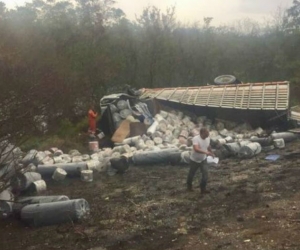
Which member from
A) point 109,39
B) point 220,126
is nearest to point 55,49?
point 109,39

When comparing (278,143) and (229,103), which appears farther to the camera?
(229,103)

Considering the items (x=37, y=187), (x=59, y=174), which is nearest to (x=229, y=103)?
(x=59, y=174)

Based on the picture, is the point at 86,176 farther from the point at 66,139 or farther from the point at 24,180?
the point at 66,139

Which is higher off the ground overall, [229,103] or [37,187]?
[229,103]

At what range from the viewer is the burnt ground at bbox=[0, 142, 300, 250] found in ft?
24.4

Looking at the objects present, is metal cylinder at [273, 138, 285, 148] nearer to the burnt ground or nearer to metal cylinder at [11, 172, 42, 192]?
the burnt ground

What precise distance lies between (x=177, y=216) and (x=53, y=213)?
238 cm

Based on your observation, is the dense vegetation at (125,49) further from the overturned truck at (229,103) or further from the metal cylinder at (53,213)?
the metal cylinder at (53,213)

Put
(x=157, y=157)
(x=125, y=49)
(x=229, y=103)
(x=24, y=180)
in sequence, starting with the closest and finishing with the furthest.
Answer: (x=24, y=180) < (x=157, y=157) < (x=229, y=103) < (x=125, y=49)

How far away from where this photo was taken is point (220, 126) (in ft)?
61.3

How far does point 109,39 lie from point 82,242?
17679mm

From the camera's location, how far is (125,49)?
2494 centimetres

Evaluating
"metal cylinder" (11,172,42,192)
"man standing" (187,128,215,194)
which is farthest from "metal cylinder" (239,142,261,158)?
"metal cylinder" (11,172,42,192)

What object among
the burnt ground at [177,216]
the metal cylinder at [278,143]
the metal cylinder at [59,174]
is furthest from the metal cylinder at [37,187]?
the metal cylinder at [278,143]
